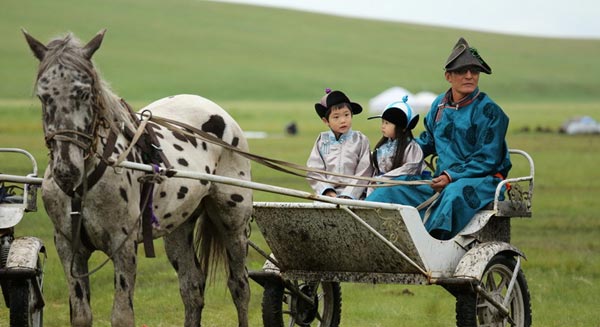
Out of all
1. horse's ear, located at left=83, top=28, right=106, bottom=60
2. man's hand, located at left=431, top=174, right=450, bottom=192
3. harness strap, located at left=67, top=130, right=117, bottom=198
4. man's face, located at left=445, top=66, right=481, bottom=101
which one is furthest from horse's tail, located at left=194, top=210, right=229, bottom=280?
horse's ear, located at left=83, top=28, right=106, bottom=60

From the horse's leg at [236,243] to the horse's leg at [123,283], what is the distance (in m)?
1.62

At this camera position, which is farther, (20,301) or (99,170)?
(20,301)

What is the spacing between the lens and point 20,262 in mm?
7477

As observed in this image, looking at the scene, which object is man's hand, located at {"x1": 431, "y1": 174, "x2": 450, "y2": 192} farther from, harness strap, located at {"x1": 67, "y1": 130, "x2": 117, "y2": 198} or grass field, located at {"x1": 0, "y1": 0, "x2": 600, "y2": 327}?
harness strap, located at {"x1": 67, "y1": 130, "x2": 117, "y2": 198}

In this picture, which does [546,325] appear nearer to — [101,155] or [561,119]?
[101,155]

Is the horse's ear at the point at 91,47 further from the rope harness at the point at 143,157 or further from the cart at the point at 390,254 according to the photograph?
the cart at the point at 390,254

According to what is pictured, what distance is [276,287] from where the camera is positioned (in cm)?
835

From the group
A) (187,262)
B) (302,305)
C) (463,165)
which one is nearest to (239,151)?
(187,262)

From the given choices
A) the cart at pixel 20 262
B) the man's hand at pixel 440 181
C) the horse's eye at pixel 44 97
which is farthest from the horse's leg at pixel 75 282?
the man's hand at pixel 440 181

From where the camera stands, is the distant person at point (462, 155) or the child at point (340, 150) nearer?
the distant person at point (462, 155)

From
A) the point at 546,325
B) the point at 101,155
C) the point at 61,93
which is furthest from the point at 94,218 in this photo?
the point at 546,325

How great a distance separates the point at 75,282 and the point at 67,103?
4.14 ft

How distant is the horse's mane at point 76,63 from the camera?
6.48 metres

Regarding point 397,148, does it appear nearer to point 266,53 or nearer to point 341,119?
point 341,119
